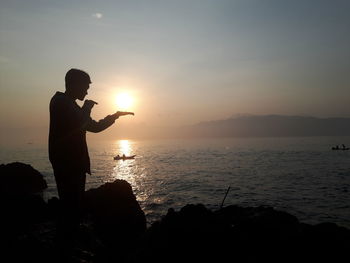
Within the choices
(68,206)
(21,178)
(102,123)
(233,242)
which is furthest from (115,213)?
(21,178)

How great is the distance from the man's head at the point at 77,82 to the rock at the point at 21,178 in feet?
104

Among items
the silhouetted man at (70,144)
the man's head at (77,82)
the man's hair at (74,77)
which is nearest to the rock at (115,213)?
the silhouetted man at (70,144)

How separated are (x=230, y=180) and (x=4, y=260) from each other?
3840cm

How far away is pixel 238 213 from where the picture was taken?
10242mm

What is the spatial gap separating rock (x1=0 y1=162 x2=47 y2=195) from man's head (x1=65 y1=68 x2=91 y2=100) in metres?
31.6

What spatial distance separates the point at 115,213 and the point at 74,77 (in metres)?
11.4

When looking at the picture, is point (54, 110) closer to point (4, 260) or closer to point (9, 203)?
point (4, 260)

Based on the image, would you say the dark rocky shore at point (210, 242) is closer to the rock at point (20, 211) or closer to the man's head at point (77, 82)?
the rock at point (20, 211)

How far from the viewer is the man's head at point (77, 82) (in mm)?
4141

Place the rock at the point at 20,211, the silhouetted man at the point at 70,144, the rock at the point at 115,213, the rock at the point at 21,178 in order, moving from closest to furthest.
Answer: the silhouetted man at the point at 70,144, the rock at the point at 20,211, the rock at the point at 115,213, the rock at the point at 21,178

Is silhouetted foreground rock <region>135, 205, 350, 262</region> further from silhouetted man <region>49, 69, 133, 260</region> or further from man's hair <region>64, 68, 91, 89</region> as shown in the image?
man's hair <region>64, 68, 91, 89</region>

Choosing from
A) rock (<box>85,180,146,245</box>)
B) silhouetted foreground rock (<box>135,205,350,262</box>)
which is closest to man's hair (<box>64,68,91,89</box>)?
silhouetted foreground rock (<box>135,205,350,262</box>)

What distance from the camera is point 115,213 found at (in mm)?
14219

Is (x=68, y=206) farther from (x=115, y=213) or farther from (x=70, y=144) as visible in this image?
(x=115, y=213)
